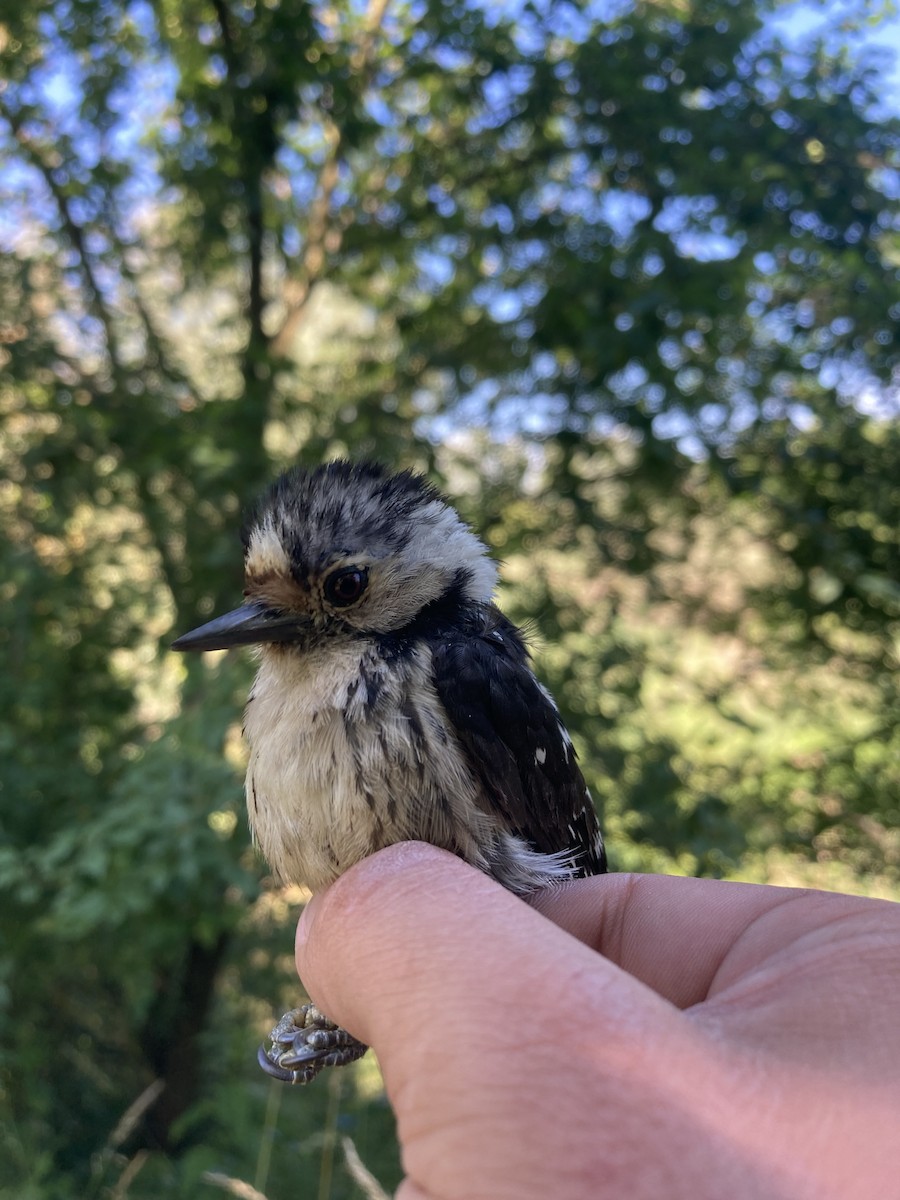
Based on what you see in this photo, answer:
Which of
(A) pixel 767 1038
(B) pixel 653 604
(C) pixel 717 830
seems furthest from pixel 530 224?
(A) pixel 767 1038

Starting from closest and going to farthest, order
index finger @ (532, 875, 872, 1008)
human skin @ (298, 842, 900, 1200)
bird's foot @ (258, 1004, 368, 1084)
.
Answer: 1. human skin @ (298, 842, 900, 1200)
2. index finger @ (532, 875, 872, 1008)
3. bird's foot @ (258, 1004, 368, 1084)

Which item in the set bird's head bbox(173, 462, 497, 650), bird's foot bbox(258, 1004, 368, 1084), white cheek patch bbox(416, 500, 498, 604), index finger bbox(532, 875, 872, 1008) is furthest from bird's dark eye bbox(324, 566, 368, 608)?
bird's foot bbox(258, 1004, 368, 1084)

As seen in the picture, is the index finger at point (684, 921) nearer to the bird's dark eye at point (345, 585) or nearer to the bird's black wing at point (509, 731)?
the bird's black wing at point (509, 731)

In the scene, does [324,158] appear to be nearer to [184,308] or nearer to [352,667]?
[184,308]

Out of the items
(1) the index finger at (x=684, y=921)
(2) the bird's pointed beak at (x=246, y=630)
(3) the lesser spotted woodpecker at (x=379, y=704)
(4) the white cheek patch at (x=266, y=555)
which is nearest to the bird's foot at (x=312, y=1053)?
(3) the lesser spotted woodpecker at (x=379, y=704)

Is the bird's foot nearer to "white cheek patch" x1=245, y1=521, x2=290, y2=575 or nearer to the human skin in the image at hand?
the human skin

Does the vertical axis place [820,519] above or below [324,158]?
below
